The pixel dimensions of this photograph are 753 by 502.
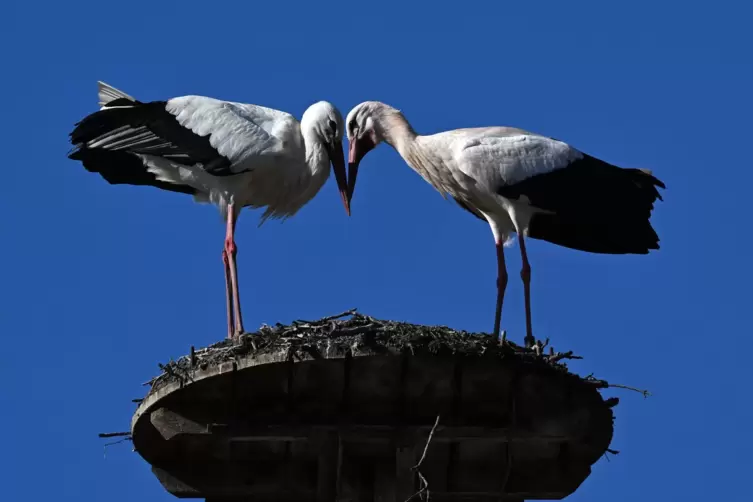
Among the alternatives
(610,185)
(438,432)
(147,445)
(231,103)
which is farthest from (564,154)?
(147,445)

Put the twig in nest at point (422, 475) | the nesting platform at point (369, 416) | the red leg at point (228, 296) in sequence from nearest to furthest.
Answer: the twig in nest at point (422, 475), the nesting platform at point (369, 416), the red leg at point (228, 296)

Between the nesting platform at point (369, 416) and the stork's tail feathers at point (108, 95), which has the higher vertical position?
the stork's tail feathers at point (108, 95)

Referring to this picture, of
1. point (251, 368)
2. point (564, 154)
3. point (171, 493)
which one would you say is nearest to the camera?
point (251, 368)

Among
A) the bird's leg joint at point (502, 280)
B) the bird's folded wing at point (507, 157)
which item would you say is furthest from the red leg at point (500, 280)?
the bird's folded wing at point (507, 157)

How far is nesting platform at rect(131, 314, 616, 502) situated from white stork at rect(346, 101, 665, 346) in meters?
1.99

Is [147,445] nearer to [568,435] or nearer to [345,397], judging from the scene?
[345,397]

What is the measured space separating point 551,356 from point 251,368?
1.70 metres

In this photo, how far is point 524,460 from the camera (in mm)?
8500

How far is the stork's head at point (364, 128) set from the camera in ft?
37.6

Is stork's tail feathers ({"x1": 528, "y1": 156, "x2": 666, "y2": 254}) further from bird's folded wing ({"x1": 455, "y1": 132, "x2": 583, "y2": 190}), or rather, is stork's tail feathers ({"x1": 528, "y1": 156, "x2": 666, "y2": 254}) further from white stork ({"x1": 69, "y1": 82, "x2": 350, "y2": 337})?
white stork ({"x1": 69, "y1": 82, "x2": 350, "y2": 337})

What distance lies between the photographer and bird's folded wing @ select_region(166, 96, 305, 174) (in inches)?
427

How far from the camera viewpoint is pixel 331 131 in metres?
11.2

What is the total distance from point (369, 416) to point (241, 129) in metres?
3.45

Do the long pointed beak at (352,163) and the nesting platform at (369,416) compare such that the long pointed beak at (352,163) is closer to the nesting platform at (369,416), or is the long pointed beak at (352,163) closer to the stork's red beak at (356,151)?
the stork's red beak at (356,151)
